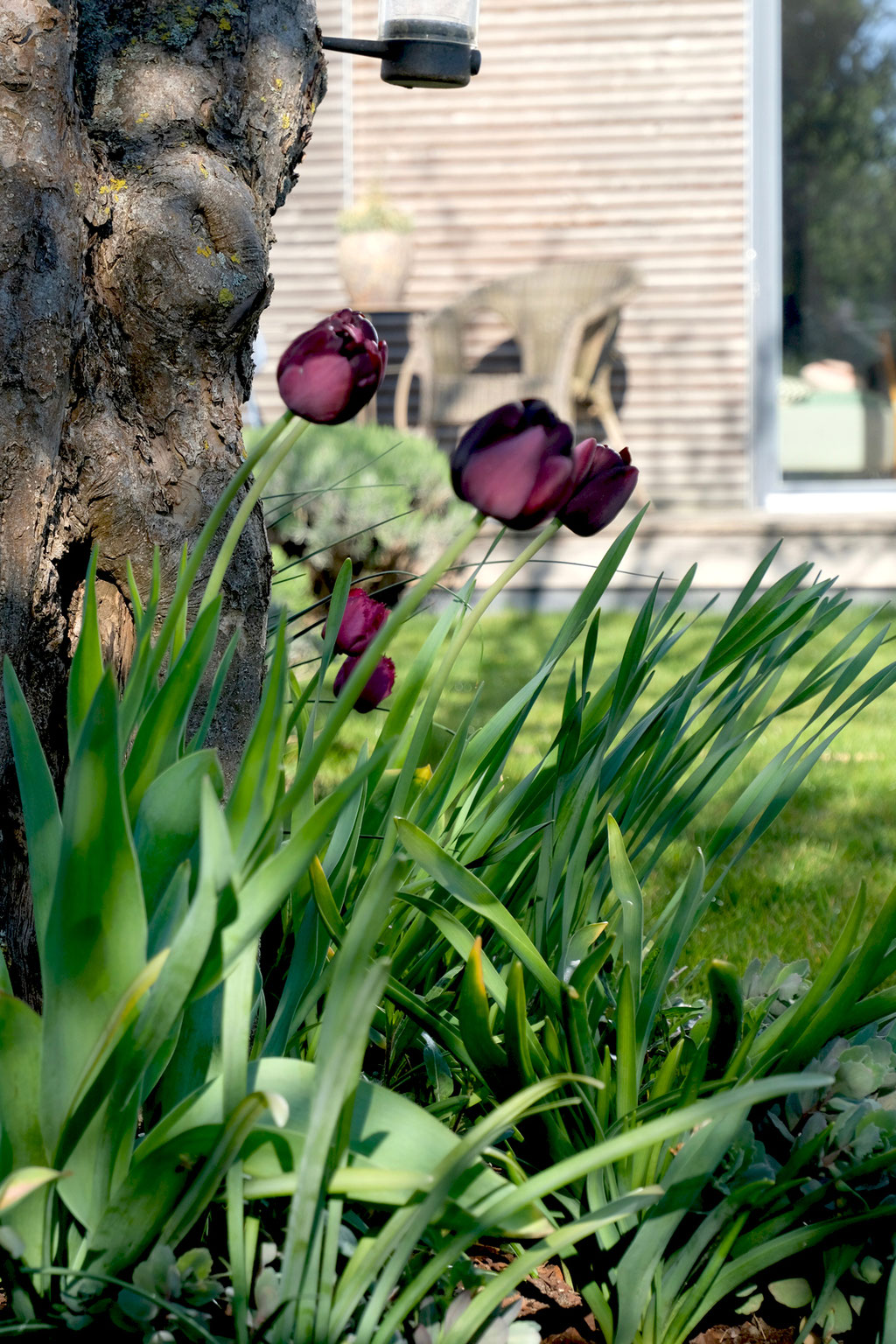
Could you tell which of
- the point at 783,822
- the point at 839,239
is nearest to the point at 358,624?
the point at 783,822

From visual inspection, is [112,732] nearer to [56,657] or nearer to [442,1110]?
[442,1110]

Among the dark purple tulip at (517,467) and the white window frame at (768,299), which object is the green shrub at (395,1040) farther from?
the white window frame at (768,299)

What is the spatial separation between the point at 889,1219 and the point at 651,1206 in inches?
8.0

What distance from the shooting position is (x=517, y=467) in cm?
82

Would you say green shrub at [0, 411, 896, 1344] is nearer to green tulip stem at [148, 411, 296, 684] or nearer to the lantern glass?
green tulip stem at [148, 411, 296, 684]

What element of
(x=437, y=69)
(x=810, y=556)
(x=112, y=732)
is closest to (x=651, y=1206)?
(x=112, y=732)

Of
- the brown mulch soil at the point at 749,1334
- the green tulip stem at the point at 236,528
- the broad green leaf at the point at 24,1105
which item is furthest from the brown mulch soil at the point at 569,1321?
the green tulip stem at the point at 236,528

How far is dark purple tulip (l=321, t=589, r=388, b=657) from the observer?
1.26 meters

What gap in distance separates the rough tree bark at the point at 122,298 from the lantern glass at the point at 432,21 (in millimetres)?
305

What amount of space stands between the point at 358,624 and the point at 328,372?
41cm

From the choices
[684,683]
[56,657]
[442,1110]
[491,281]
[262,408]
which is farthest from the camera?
A: [262,408]

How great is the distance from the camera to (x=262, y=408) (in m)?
7.22

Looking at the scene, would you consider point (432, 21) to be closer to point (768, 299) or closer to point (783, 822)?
point (783, 822)

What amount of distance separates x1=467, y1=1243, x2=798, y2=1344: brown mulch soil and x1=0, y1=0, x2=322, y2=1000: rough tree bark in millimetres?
567
